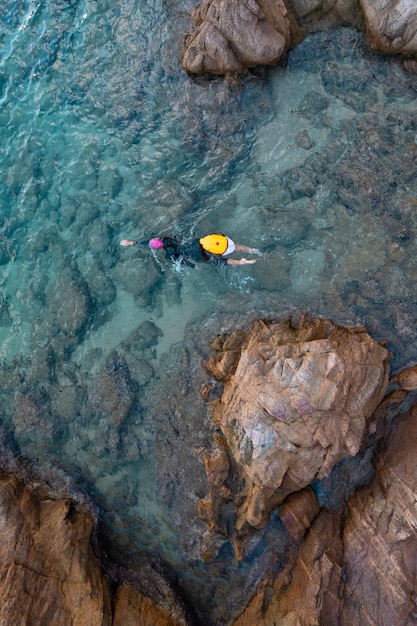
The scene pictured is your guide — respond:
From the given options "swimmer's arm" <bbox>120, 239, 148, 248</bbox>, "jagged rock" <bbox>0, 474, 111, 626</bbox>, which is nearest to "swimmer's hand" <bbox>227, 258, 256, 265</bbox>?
"swimmer's arm" <bbox>120, 239, 148, 248</bbox>

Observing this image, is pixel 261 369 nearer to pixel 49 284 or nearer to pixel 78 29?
pixel 49 284

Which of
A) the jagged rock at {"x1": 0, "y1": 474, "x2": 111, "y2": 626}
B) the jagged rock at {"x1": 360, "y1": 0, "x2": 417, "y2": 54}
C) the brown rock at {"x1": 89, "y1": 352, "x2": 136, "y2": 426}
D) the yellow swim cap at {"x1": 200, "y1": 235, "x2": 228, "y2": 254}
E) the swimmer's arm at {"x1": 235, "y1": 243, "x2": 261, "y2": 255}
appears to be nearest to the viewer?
the jagged rock at {"x1": 0, "y1": 474, "x2": 111, "y2": 626}

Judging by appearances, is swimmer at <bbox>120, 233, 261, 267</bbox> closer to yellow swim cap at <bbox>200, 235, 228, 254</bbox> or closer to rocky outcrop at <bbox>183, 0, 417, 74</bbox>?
yellow swim cap at <bbox>200, 235, 228, 254</bbox>

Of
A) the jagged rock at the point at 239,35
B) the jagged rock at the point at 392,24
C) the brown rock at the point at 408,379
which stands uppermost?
the jagged rock at the point at 239,35

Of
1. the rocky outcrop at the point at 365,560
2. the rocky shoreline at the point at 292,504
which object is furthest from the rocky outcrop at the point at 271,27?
the rocky outcrop at the point at 365,560

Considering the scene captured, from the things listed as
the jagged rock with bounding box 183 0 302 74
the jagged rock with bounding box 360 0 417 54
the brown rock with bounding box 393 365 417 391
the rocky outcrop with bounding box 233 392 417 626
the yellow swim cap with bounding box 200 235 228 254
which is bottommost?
the rocky outcrop with bounding box 233 392 417 626

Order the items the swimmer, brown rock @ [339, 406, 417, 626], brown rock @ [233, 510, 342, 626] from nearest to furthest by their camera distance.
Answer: brown rock @ [339, 406, 417, 626] < brown rock @ [233, 510, 342, 626] < the swimmer

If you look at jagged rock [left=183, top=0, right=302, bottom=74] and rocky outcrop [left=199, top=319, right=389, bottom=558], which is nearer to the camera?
rocky outcrop [left=199, top=319, right=389, bottom=558]

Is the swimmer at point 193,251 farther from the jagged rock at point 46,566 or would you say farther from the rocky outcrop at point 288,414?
the jagged rock at point 46,566
